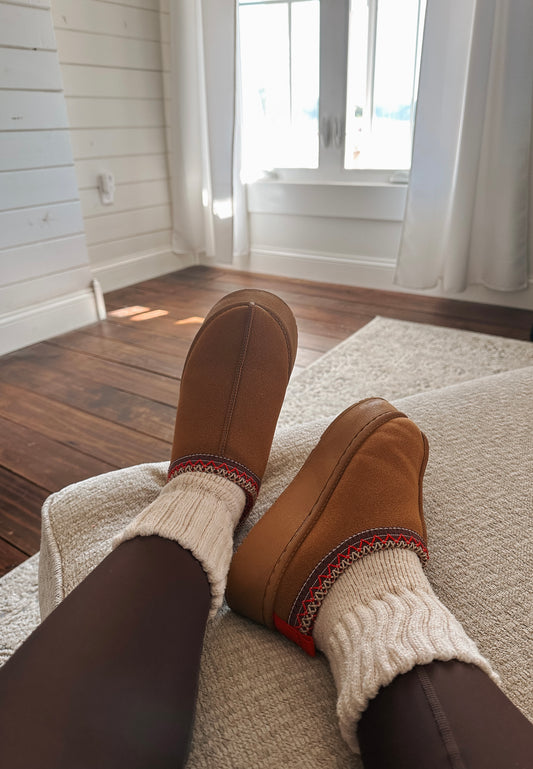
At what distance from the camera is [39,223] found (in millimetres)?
1787

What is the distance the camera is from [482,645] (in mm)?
451

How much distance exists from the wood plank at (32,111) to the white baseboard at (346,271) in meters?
1.11

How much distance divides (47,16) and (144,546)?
1802 millimetres

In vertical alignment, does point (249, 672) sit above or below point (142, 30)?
below

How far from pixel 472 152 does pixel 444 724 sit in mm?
1899

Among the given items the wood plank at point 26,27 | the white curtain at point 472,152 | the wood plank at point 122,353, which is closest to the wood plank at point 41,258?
the wood plank at point 122,353

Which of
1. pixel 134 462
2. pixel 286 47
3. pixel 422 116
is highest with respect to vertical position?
pixel 286 47

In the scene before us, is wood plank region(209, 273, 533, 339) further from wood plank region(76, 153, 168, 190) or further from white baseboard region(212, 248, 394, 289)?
wood plank region(76, 153, 168, 190)

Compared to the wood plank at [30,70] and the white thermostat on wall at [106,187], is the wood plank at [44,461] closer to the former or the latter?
the wood plank at [30,70]

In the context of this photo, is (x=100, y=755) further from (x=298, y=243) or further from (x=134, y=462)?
(x=298, y=243)

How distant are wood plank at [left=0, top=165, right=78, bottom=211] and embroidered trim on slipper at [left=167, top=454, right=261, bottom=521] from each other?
4.54ft

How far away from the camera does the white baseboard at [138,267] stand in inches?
95.7

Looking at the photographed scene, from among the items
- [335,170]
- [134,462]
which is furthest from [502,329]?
[134,462]

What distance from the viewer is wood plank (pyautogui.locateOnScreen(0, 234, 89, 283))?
1.75 metres
